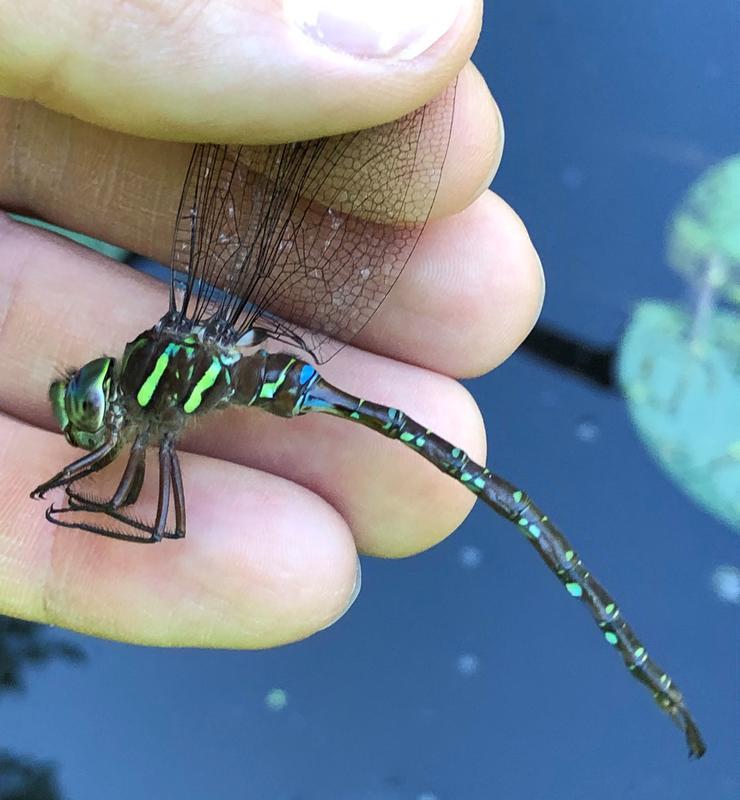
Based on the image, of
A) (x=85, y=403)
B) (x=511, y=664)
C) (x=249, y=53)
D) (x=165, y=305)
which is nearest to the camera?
(x=249, y=53)

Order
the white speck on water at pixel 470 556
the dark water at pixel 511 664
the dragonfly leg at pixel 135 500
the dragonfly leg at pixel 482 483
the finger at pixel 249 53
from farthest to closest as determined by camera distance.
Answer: the white speck on water at pixel 470 556, the dark water at pixel 511 664, the dragonfly leg at pixel 482 483, the dragonfly leg at pixel 135 500, the finger at pixel 249 53

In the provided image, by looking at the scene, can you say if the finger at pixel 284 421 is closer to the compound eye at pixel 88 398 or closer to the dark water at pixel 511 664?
the compound eye at pixel 88 398

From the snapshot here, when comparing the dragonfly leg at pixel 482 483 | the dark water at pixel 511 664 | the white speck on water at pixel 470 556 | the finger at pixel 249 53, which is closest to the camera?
the finger at pixel 249 53

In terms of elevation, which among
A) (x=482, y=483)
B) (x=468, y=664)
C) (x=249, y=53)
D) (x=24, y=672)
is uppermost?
(x=249, y=53)

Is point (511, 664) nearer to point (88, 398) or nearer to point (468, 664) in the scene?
point (468, 664)

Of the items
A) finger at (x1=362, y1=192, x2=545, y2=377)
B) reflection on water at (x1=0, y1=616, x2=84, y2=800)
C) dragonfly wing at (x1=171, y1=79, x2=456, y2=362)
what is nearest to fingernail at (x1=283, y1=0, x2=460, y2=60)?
dragonfly wing at (x1=171, y1=79, x2=456, y2=362)

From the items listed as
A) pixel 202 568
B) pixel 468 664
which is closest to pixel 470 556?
pixel 468 664

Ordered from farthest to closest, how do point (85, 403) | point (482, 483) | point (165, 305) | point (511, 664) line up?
point (511, 664) < point (165, 305) < point (482, 483) < point (85, 403)

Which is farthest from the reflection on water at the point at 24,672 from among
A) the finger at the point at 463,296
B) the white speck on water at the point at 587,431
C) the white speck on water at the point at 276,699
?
the white speck on water at the point at 587,431

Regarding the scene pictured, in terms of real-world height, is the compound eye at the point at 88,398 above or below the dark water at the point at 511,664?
above
